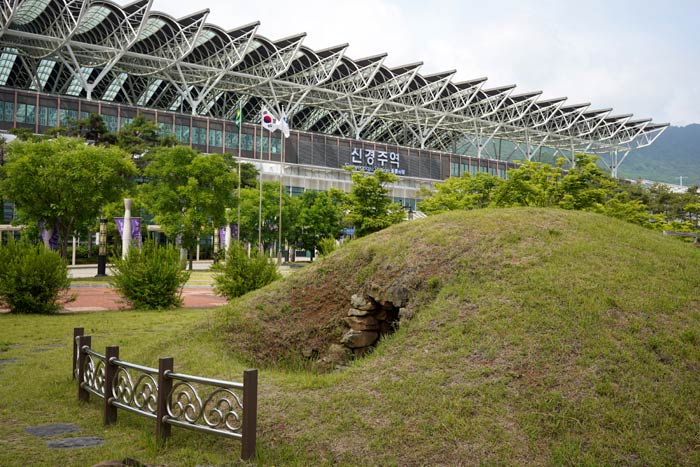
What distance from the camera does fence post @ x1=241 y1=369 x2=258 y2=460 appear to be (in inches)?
198

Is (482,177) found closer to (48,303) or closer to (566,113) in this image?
(48,303)

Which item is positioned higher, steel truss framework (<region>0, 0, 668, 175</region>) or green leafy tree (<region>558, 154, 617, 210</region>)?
steel truss framework (<region>0, 0, 668, 175</region>)

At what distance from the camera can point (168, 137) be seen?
52500 millimetres

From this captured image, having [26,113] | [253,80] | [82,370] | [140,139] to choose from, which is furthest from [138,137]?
[82,370]

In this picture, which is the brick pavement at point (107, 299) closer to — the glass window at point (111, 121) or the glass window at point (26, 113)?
the glass window at point (26, 113)

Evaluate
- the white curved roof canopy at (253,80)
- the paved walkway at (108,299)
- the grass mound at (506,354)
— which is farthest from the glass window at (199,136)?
the grass mound at (506,354)

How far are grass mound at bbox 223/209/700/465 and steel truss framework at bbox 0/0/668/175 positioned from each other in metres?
52.9

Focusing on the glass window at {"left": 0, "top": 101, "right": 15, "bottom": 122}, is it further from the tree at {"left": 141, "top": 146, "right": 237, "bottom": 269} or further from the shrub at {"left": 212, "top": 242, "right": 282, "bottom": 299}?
the shrub at {"left": 212, "top": 242, "right": 282, "bottom": 299}

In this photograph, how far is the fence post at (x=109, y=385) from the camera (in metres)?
6.40

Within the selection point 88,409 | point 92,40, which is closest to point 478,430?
point 88,409

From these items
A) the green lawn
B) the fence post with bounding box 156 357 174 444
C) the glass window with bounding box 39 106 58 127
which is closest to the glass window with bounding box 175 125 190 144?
the glass window with bounding box 39 106 58 127

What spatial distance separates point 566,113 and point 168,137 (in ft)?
224

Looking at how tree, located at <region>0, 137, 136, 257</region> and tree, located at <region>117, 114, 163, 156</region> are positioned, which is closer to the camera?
tree, located at <region>0, 137, 136, 257</region>

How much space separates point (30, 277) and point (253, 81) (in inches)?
2243
